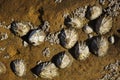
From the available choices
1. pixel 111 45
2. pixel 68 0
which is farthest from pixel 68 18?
pixel 111 45

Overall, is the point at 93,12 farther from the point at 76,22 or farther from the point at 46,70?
the point at 46,70

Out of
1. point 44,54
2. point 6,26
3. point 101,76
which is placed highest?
point 6,26

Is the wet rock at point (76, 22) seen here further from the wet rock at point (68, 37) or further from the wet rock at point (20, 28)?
the wet rock at point (20, 28)

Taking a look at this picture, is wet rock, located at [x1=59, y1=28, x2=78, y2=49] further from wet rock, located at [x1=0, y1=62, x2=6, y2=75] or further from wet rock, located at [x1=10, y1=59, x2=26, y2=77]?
wet rock, located at [x1=0, y1=62, x2=6, y2=75]

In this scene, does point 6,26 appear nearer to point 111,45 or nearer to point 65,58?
point 65,58

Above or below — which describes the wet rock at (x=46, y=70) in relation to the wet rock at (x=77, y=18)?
below

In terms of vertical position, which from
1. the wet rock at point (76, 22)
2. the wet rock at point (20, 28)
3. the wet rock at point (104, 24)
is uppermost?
the wet rock at point (20, 28)

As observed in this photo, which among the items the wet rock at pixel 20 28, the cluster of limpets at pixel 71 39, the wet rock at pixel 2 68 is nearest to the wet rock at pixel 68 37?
the cluster of limpets at pixel 71 39
